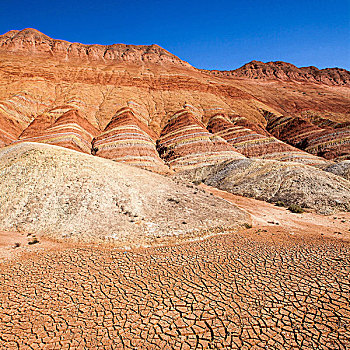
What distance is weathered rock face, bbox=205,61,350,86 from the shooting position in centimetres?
10756

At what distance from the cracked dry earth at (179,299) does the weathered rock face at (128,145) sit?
25.9 metres

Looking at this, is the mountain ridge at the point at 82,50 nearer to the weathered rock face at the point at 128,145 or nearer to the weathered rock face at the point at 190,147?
the weathered rock face at the point at 128,145

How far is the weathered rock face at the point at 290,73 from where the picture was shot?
10756 centimetres

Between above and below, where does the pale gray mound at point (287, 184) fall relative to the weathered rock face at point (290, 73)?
below

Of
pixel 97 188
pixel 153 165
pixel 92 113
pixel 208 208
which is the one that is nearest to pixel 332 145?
pixel 153 165

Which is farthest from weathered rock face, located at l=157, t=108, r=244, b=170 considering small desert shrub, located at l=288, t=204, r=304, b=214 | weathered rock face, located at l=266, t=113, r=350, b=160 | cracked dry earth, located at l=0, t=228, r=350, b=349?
cracked dry earth, located at l=0, t=228, r=350, b=349

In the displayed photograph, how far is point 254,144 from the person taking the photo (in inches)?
1620

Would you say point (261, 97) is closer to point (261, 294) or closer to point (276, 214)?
point (276, 214)

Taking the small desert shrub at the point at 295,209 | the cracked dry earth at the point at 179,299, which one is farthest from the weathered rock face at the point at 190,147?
the cracked dry earth at the point at 179,299

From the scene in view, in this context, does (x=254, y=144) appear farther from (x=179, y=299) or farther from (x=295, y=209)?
(x=179, y=299)

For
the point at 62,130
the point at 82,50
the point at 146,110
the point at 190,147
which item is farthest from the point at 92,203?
the point at 82,50

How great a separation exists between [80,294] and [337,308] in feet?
21.2

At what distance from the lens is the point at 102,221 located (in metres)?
11.3

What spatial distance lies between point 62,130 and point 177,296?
1619 inches
